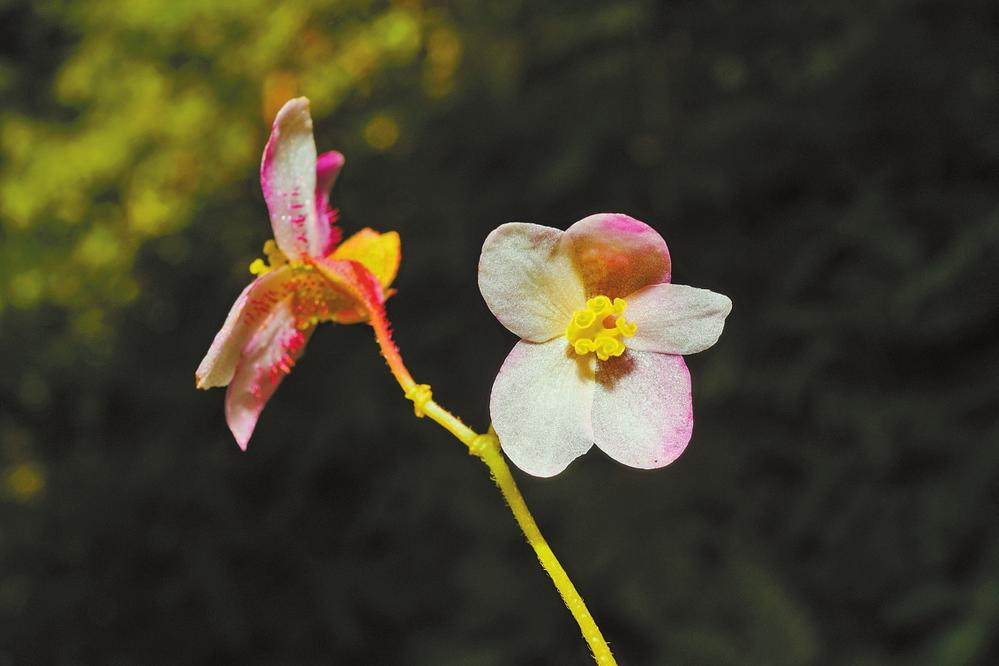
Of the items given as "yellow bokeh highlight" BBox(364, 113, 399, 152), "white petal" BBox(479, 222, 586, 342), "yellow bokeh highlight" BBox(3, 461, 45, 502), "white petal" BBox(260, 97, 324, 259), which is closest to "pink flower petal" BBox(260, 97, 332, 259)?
"white petal" BBox(260, 97, 324, 259)

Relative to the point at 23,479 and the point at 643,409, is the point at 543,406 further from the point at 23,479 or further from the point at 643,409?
the point at 23,479

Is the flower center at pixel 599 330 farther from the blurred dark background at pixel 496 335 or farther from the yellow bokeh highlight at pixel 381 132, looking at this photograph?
the yellow bokeh highlight at pixel 381 132

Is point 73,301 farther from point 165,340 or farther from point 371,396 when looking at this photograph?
point 371,396

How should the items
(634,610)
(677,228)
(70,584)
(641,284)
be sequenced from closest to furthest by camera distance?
(641,284) → (634,610) → (677,228) → (70,584)

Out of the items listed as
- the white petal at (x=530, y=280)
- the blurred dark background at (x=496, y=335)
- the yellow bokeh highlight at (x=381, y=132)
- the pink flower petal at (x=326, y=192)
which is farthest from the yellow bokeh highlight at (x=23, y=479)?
the white petal at (x=530, y=280)

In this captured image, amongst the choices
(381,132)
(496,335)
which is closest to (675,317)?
(496,335)

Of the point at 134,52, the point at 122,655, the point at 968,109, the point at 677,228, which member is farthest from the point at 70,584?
the point at 968,109
